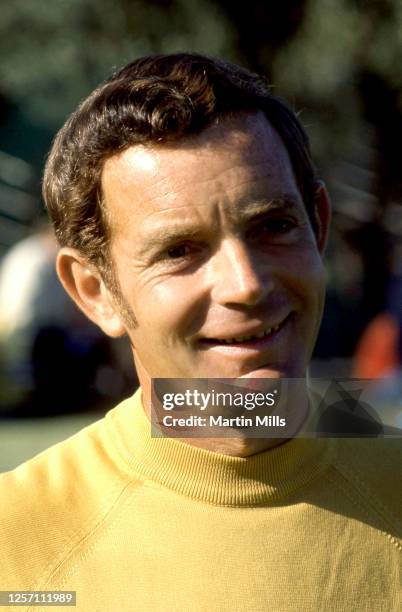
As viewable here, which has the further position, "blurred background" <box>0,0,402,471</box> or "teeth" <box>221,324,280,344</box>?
"blurred background" <box>0,0,402,471</box>

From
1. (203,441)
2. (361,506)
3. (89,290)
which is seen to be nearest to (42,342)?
(89,290)

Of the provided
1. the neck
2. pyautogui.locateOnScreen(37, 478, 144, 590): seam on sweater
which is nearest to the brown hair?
the neck

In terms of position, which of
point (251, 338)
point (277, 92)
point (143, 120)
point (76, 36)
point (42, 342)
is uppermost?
point (76, 36)

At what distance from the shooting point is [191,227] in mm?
2004

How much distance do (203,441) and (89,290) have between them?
0.43 meters

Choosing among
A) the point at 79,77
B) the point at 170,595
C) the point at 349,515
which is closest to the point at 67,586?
the point at 170,595

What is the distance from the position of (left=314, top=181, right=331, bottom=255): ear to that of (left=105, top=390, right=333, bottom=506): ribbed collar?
48 cm

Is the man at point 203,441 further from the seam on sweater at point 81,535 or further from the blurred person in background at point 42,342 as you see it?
the blurred person in background at point 42,342

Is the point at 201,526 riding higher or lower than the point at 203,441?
lower

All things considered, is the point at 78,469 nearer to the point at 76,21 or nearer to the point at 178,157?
the point at 178,157

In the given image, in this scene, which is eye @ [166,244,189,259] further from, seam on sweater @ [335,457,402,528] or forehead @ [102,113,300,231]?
seam on sweater @ [335,457,402,528]

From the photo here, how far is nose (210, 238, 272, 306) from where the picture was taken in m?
1.93

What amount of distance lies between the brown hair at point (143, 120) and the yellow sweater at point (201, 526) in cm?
42

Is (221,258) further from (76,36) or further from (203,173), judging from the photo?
(76,36)
